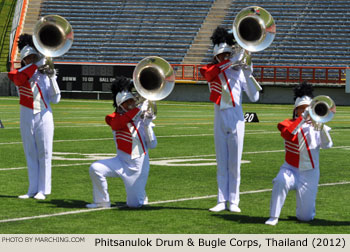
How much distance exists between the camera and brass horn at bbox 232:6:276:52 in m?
8.05

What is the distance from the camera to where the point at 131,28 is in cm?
4262

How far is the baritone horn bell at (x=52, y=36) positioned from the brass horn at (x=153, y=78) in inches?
46.6

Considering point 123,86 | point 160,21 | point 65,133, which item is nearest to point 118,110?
point 123,86

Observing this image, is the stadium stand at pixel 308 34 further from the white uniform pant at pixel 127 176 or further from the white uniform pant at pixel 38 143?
the white uniform pant at pixel 127 176

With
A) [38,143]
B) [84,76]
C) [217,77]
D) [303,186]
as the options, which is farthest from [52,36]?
[84,76]

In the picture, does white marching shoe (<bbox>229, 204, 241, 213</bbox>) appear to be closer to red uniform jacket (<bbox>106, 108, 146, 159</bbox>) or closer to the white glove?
red uniform jacket (<bbox>106, 108, 146, 159</bbox>)

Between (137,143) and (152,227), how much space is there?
1.33 metres

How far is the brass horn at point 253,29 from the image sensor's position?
26.4 feet

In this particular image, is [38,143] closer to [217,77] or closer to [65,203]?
[65,203]

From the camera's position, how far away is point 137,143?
841 cm

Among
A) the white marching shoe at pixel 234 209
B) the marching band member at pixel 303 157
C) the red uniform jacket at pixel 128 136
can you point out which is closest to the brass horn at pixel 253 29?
the marching band member at pixel 303 157

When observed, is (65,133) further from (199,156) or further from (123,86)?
(123,86)

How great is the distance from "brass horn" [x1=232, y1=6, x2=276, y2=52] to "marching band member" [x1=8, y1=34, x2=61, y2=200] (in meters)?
2.13

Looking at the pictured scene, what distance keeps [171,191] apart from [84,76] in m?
28.2
